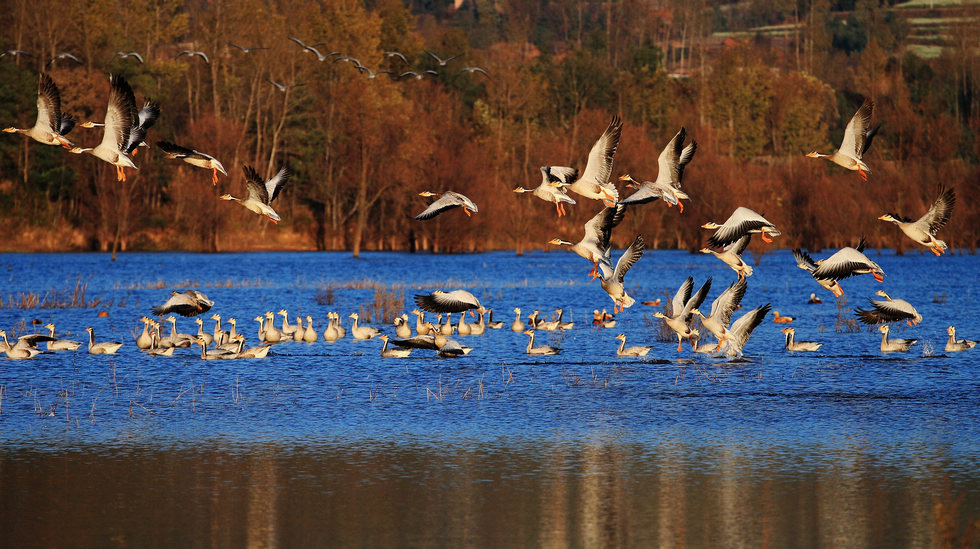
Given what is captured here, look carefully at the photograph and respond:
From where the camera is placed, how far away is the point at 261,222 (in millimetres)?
88812

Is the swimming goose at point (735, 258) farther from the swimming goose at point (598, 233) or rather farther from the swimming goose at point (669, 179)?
the swimming goose at point (598, 233)

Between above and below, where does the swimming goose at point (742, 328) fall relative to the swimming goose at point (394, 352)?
above

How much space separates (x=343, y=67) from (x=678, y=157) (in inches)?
2992

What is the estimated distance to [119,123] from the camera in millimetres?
18938

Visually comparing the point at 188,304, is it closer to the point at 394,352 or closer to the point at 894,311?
the point at 394,352

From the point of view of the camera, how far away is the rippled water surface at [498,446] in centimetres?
1300

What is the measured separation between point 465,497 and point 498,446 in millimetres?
3202

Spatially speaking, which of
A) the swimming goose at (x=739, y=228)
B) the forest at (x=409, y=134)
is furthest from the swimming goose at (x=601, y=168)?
the forest at (x=409, y=134)

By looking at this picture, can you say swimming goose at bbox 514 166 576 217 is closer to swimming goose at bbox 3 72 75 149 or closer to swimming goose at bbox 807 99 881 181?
swimming goose at bbox 807 99 881 181

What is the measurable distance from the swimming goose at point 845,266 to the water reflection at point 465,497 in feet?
10.9

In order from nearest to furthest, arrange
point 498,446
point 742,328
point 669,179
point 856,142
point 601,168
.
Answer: point 498,446 → point 856,142 → point 601,168 → point 669,179 → point 742,328

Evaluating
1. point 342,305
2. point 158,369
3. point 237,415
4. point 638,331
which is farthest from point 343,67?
point 237,415

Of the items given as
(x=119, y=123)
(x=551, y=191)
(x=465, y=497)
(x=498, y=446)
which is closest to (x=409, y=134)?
(x=551, y=191)

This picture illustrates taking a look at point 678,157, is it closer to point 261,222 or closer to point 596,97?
point 261,222
